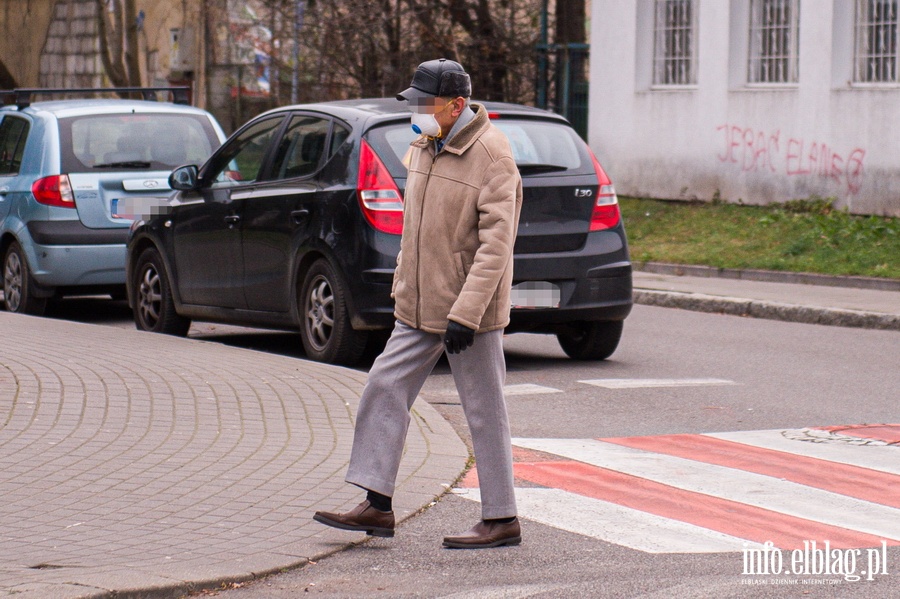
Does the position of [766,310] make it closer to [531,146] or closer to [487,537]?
[531,146]

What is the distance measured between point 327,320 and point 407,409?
4.21 metres

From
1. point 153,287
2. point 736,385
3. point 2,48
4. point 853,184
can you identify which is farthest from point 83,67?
point 736,385

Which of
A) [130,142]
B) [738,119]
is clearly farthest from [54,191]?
[738,119]

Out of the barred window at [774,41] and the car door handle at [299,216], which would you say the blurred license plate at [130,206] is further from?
the barred window at [774,41]

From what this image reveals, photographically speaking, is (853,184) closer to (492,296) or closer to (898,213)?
Result: (898,213)

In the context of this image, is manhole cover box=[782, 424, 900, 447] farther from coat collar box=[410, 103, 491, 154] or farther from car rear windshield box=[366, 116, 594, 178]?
coat collar box=[410, 103, 491, 154]

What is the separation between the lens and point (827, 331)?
12.6 metres

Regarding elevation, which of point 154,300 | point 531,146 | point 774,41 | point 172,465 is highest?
point 774,41

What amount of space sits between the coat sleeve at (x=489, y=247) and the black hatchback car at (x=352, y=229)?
150 inches

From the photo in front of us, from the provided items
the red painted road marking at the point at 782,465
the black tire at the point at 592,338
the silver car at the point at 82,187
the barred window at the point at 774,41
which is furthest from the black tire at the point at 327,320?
the barred window at the point at 774,41

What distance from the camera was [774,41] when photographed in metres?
20.0

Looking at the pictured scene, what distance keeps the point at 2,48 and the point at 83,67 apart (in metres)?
4.91

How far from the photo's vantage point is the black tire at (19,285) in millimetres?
12453

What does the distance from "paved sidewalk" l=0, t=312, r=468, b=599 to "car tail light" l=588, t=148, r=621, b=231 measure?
1.98m
